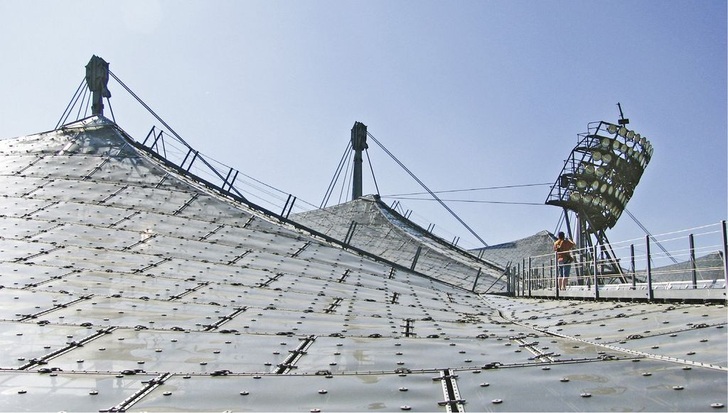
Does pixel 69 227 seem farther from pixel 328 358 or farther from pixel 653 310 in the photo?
pixel 653 310

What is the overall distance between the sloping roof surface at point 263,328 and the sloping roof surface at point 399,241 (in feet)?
22.6

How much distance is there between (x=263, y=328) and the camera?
342 inches

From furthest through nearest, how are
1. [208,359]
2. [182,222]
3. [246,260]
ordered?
[182,222], [246,260], [208,359]

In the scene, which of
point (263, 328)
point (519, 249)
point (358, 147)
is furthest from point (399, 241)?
point (263, 328)

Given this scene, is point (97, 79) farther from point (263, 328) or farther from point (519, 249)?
→ point (519, 249)

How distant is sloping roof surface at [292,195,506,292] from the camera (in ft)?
78.7

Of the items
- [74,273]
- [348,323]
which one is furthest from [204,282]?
[348,323]

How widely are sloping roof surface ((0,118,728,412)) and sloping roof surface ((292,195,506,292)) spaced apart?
6.89 metres

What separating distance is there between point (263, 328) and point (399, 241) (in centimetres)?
1951

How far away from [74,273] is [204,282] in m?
2.19

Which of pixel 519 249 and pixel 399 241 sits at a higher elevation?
pixel 519 249

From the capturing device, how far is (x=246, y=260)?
46.2ft

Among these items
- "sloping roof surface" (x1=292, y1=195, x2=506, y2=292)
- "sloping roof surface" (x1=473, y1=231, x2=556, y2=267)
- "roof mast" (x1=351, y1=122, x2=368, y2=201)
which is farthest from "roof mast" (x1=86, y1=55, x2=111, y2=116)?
"sloping roof surface" (x1=473, y1=231, x2=556, y2=267)

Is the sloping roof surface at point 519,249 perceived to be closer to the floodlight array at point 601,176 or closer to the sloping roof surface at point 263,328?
the floodlight array at point 601,176
